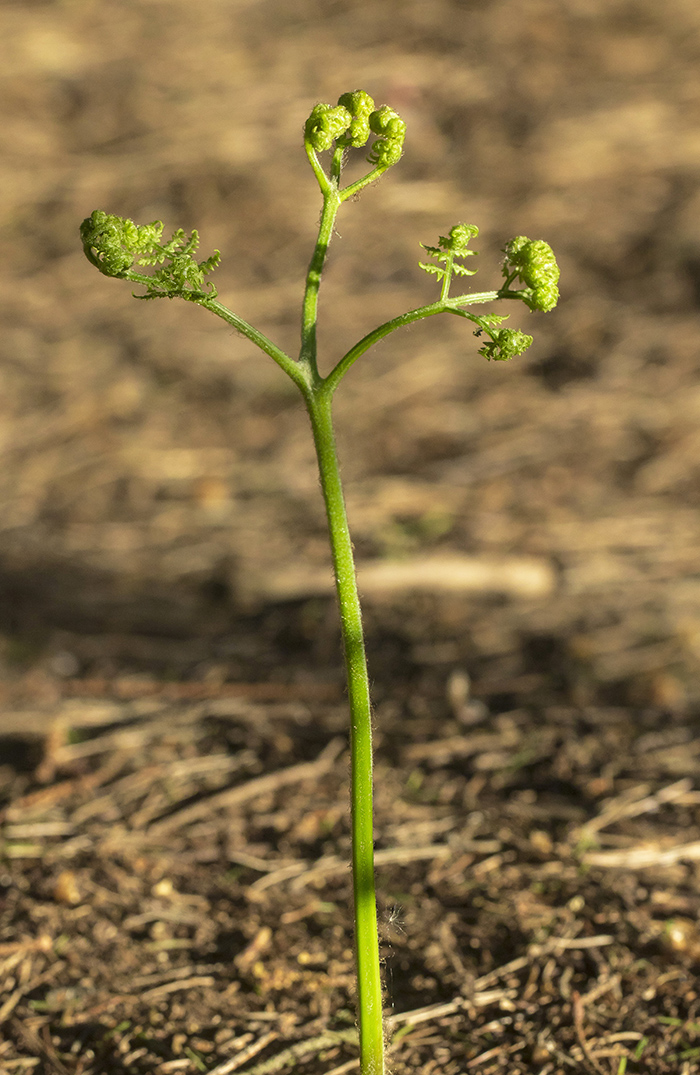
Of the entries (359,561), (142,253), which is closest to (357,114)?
(142,253)

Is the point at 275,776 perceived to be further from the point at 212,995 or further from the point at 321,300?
the point at 321,300

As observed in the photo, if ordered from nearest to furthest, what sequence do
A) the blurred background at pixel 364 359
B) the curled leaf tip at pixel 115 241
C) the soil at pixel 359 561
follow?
the curled leaf tip at pixel 115 241
the soil at pixel 359 561
the blurred background at pixel 364 359

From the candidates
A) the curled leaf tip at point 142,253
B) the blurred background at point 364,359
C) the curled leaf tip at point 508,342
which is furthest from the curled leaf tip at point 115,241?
the blurred background at point 364,359

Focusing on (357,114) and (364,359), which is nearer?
(357,114)

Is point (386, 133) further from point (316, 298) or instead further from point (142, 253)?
point (142, 253)

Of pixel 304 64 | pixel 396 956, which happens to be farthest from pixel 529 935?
pixel 304 64

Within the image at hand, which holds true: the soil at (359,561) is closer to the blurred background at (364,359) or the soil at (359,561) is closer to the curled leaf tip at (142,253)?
the blurred background at (364,359)
